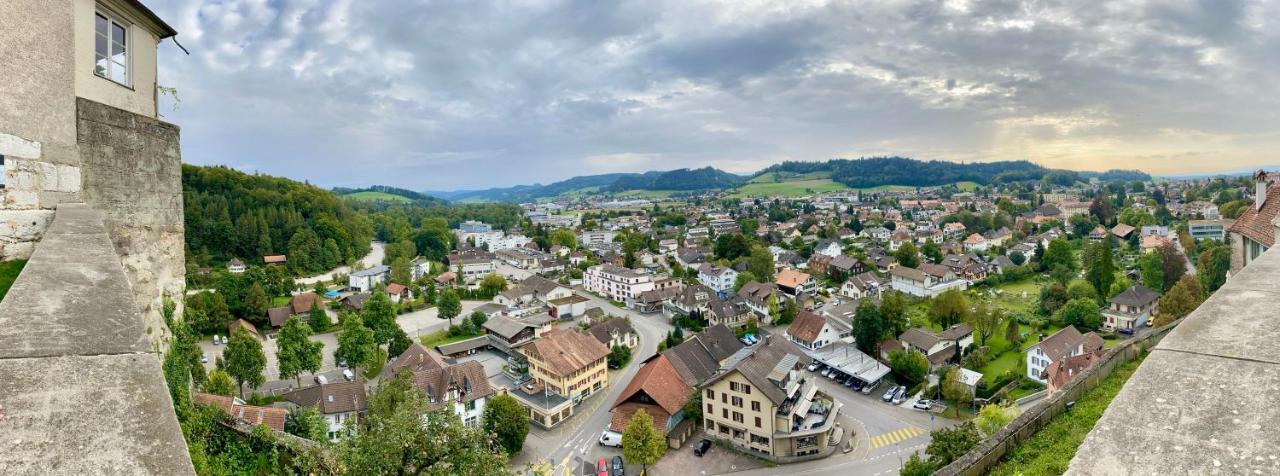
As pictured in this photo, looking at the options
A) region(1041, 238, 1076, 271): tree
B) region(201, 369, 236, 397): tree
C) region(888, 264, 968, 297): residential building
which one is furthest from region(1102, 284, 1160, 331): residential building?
region(201, 369, 236, 397): tree

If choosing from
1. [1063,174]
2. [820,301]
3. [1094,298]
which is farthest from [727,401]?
[1063,174]

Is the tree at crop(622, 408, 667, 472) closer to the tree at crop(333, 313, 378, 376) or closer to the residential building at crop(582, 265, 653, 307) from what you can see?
the tree at crop(333, 313, 378, 376)

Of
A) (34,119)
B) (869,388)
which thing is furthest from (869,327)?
(34,119)

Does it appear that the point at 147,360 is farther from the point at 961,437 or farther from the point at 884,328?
the point at 884,328

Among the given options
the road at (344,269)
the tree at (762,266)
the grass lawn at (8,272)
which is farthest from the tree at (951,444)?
the road at (344,269)

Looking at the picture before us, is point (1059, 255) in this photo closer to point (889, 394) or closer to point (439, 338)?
point (889, 394)
